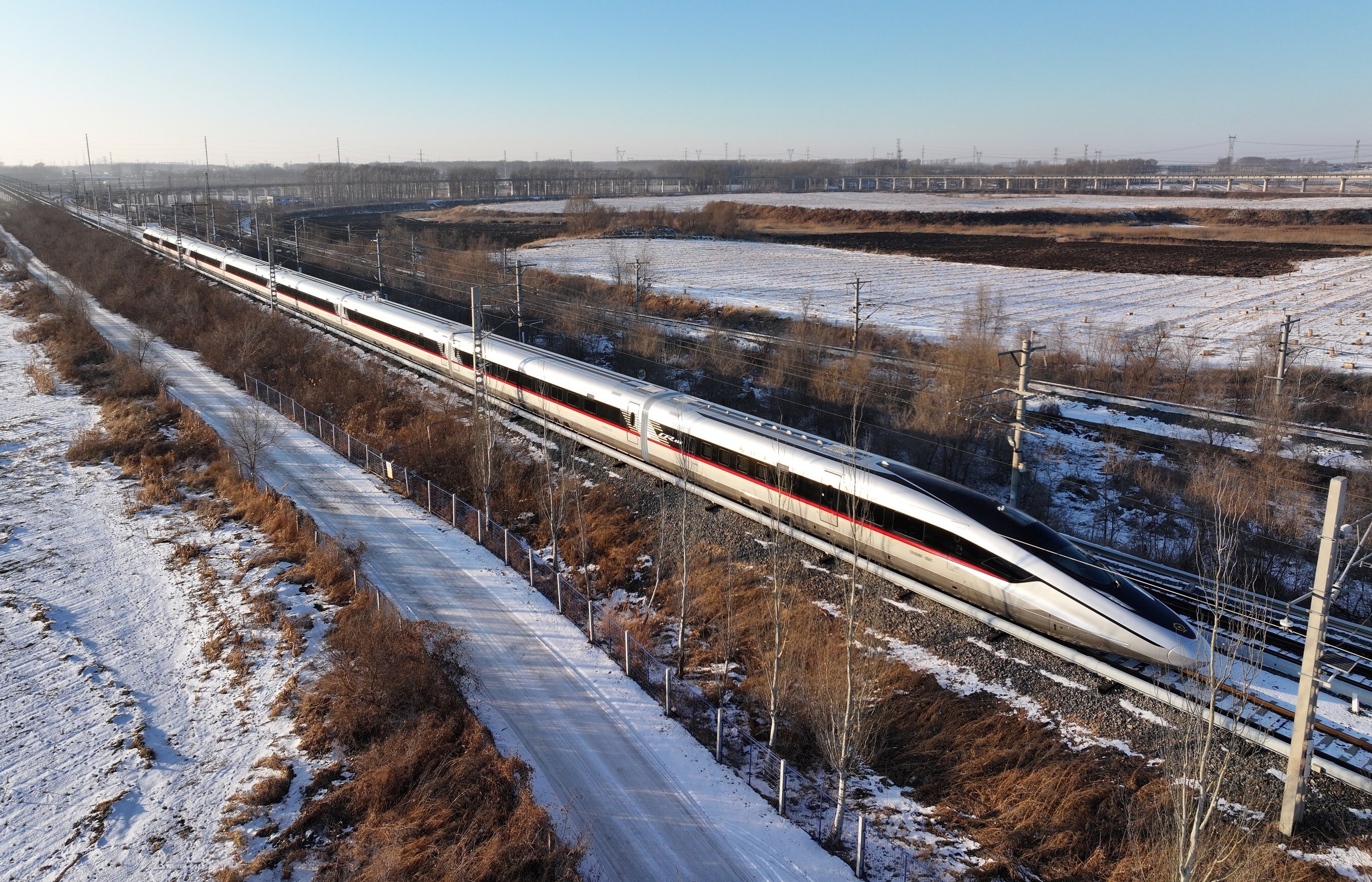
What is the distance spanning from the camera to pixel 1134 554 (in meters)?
21.6

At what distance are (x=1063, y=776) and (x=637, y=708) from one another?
7373mm

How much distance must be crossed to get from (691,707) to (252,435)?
811 inches

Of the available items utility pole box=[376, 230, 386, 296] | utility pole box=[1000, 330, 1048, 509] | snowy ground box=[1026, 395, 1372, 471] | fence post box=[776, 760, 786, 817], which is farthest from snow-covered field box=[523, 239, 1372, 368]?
fence post box=[776, 760, 786, 817]

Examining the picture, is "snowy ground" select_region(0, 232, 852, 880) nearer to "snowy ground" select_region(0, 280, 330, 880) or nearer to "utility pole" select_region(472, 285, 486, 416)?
"snowy ground" select_region(0, 280, 330, 880)

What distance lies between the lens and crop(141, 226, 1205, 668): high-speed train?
1533 cm

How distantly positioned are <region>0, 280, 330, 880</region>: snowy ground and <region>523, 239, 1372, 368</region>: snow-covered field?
102 feet

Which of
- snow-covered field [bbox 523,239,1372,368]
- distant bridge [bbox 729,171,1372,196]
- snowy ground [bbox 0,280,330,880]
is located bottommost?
snowy ground [bbox 0,280,330,880]

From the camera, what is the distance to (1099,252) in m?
80.9

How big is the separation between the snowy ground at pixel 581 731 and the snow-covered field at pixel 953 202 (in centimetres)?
9575

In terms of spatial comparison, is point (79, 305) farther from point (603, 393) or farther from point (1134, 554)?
point (1134, 554)

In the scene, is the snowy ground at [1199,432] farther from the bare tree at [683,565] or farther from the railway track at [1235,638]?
the bare tree at [683,565]

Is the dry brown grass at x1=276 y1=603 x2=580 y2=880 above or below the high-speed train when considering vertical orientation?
below

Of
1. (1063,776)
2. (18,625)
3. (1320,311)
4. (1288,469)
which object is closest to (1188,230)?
(1320,311)

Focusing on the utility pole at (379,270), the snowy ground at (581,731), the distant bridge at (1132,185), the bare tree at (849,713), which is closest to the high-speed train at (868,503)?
the bare tree at (849,713)
